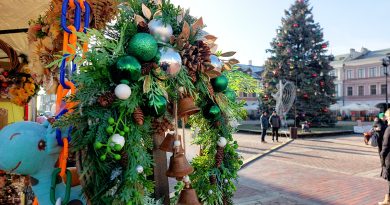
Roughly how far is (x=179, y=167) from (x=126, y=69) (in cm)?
67

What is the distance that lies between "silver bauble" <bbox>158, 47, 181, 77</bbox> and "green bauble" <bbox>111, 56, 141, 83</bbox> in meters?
0.14

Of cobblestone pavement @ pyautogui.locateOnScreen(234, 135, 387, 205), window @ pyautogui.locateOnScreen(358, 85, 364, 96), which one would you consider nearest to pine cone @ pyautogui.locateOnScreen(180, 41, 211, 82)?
cobblestone pavement @ pyautogui.locateOnScreen(234, 135, 387, 205)

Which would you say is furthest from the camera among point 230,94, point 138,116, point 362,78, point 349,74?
point 349,74

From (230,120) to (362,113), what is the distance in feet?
176

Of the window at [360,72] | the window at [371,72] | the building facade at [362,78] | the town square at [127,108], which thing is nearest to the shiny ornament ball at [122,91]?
the town square at [127,108]

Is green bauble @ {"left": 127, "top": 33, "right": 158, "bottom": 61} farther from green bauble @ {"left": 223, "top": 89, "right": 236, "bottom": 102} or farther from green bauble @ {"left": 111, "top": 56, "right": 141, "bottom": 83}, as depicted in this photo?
green bauble @ {"left": 223, "top": 89, "right": 236, "bottom": 102}

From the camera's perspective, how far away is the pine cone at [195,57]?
5.51 feet

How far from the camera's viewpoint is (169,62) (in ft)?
5.12

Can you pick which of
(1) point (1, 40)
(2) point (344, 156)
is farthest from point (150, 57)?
(2) point (344, 156)

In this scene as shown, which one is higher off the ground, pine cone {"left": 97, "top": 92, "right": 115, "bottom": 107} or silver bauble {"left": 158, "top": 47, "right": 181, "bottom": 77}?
silver bauble {"left": 158, "top": 47, "right": 181, "bottom": 77}

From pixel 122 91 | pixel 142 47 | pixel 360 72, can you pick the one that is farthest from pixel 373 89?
pixel 122 91

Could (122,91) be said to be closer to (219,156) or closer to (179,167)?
(179,167)

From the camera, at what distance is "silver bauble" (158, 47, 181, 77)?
156 centimetres

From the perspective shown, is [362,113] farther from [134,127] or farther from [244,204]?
[134,127]
